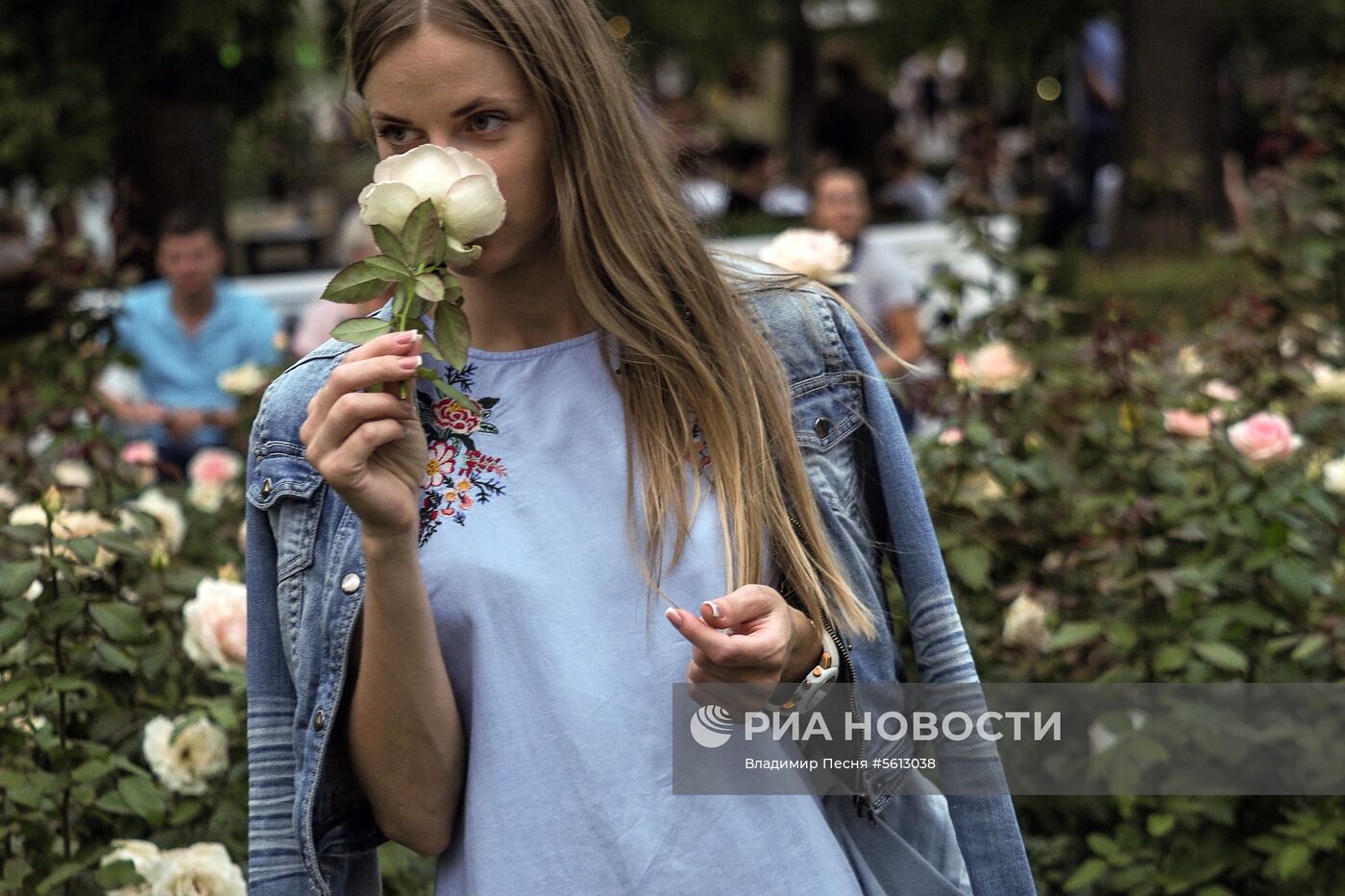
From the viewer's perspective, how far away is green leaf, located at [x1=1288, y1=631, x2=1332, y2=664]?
2.92 metres

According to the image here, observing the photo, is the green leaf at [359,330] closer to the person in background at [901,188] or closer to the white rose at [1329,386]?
the white rose at [1329,386]

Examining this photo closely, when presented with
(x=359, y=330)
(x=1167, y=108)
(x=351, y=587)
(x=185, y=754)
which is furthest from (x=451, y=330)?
(x=1167, y=108)

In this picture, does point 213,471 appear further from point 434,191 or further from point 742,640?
point 742,640

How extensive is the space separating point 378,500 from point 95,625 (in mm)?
1525

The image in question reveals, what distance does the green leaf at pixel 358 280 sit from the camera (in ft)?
5.19

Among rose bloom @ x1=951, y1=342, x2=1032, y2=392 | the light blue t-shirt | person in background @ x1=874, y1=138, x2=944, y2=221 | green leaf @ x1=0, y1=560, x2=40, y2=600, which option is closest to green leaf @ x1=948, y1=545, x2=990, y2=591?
rose bloom @ x1=951, y1=342, x2=1032, y2=392

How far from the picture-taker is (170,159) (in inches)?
356

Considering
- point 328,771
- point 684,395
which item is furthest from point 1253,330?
point 328,771

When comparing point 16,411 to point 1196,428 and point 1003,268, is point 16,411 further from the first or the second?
point 1196,428

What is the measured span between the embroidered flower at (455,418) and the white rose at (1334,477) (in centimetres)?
209

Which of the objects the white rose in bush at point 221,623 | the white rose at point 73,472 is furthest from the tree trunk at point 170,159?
the white rose in bush at point 221,623

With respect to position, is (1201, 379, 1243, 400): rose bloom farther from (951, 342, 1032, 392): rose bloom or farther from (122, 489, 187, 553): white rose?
(122, 489, 187, 553): white rose

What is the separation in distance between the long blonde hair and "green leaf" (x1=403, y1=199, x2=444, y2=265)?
0.67ft

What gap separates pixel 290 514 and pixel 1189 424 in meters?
2.25
